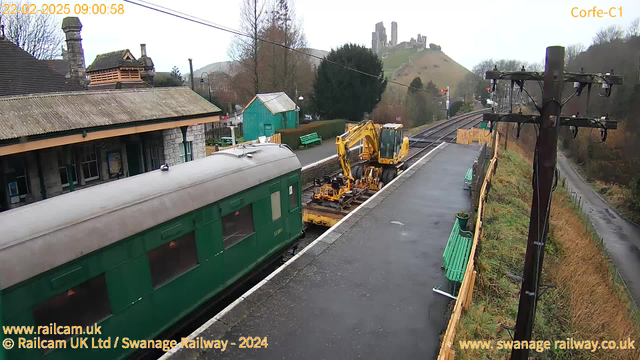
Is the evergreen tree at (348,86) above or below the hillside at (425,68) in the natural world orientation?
below

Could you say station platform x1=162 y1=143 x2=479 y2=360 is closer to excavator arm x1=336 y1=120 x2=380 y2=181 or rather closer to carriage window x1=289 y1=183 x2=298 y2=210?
carriage window x1=289 y1=183 x2=298 y2=210

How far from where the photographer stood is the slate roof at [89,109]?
10530 mm

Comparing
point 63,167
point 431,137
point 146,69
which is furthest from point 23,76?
point 431,137

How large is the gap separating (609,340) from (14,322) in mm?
10819

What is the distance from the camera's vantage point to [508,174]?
20406 mm

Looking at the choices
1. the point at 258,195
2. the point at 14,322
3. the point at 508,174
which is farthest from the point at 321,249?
the point at 508,174

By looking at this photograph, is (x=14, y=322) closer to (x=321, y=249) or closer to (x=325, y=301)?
(x=325, y=301)

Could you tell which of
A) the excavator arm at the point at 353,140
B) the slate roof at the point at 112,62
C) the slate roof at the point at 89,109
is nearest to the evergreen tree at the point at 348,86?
the excavator arm at the point at 353,140

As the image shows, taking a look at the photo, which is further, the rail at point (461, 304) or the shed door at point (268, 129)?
the shed door at point (268, 129)

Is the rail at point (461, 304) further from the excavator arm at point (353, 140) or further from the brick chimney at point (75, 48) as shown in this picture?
the brick chimney at point (75, 48)

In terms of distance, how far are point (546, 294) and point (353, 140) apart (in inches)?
390

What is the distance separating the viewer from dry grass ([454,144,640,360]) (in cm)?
747

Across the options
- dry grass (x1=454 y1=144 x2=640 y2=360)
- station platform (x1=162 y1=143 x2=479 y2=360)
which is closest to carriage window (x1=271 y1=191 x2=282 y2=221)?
station platform (x1=162 y1=143 x2=479 y2=360)

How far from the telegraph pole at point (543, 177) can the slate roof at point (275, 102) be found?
25.7 meters
